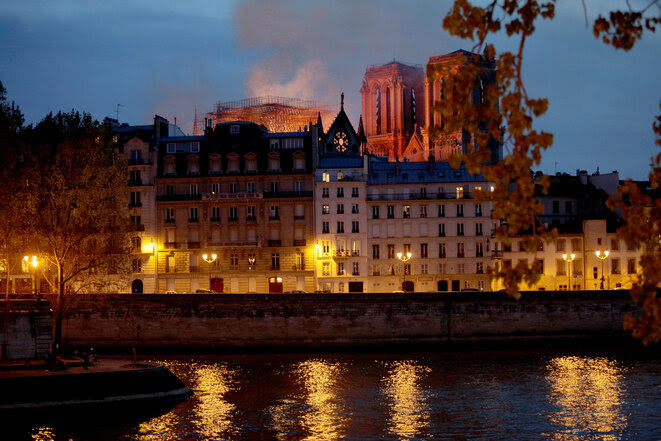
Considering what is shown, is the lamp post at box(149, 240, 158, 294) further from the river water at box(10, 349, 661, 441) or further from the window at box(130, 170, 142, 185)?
the river water at box(10, 349, 661, 441)

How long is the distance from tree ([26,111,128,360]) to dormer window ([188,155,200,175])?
99.0 ft

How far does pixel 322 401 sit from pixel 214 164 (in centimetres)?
4236

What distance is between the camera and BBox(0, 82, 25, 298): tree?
136ft

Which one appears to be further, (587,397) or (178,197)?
(178,197)

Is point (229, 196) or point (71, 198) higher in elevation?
point (229, 196)

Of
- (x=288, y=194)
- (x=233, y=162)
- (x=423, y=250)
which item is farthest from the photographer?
(x=233, y=162)

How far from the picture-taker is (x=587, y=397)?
37.8 metres

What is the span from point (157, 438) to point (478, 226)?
4885 centimetres

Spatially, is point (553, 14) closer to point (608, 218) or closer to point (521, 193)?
point (521, 193)

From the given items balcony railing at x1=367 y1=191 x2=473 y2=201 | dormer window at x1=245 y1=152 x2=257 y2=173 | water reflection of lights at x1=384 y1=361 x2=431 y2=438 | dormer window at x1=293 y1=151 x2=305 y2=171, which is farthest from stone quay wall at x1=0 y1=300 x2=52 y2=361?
balcony railing at x1=367 y1=191 x2=473 y2=201

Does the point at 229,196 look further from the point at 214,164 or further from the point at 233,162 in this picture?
the point at 214,164

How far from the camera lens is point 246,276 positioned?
74312 mm

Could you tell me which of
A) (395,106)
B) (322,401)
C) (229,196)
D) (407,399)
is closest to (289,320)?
(322,401)

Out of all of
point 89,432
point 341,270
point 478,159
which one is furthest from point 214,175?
point 478,159
